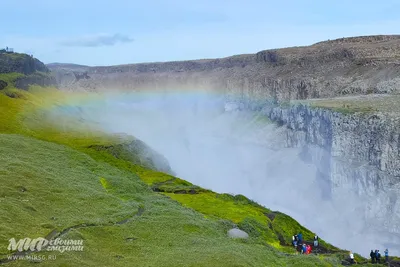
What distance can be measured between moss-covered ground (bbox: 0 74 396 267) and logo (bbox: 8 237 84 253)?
0.64 metres

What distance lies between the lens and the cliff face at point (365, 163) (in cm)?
8994

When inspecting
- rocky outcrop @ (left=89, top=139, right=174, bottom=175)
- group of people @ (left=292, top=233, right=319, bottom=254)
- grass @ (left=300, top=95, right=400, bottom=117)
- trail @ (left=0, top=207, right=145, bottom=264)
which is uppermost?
grass @ (left=300, top=95, right=400, bottom=117)

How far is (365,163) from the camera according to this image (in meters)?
97.5

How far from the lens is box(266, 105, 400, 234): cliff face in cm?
8994

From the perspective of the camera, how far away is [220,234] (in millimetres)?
50844

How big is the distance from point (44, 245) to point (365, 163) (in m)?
78.6

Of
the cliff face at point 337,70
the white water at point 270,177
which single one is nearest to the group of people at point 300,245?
the white water at point 270,177

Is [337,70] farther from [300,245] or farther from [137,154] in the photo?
[300,245]

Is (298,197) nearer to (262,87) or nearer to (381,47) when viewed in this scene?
(381,47)

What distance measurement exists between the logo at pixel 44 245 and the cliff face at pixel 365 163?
71.3 m

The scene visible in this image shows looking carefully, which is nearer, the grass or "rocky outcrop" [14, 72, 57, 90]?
the grass

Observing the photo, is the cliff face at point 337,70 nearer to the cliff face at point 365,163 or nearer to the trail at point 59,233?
the cliff face at point 365,163

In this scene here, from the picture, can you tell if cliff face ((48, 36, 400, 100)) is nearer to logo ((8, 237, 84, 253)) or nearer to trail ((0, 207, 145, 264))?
trail ((0, 207, 145, 264))

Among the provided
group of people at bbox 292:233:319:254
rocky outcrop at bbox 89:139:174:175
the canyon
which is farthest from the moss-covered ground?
the canyon
